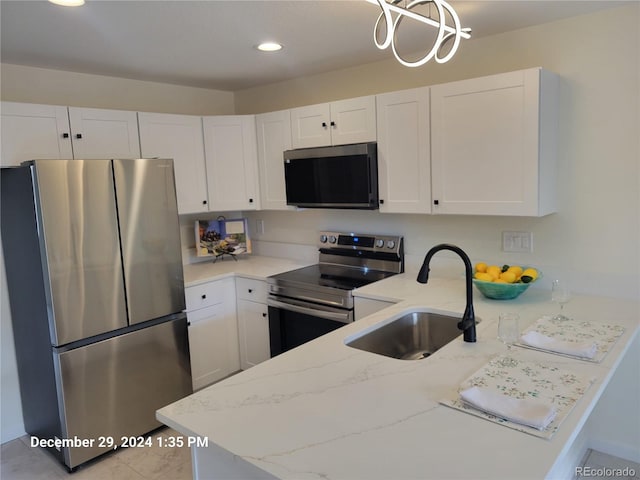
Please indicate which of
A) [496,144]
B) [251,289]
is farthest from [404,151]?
[251,289]

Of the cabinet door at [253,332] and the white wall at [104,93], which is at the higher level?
the white wall at [104,93]

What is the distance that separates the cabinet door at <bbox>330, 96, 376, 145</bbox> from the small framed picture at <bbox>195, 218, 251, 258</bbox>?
128 cm

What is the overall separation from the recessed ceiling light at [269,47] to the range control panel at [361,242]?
Result: 52.7 inches

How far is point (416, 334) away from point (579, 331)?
2.28 ft

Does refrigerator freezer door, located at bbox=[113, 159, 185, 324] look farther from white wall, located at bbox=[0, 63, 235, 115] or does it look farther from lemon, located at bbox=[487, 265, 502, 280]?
lemon, located at bbox=[487, 265, 502, 280]

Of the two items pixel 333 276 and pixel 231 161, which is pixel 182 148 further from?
pixel 333 276

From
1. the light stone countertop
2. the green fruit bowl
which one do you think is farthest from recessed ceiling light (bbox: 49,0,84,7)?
the green fruit bowl

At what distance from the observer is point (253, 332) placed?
3.39 metres

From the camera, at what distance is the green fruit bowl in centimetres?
231

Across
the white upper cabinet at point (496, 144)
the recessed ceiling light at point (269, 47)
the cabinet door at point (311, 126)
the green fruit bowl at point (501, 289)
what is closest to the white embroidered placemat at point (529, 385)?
the green fruit bowl at point (501, 289)

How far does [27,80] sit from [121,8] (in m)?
1.32

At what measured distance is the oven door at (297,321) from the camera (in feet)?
9.27

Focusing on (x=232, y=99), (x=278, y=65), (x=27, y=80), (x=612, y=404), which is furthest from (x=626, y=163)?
(x=27, y=80)

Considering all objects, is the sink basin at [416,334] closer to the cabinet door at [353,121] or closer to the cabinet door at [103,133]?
the cabinet door at [353,121]
